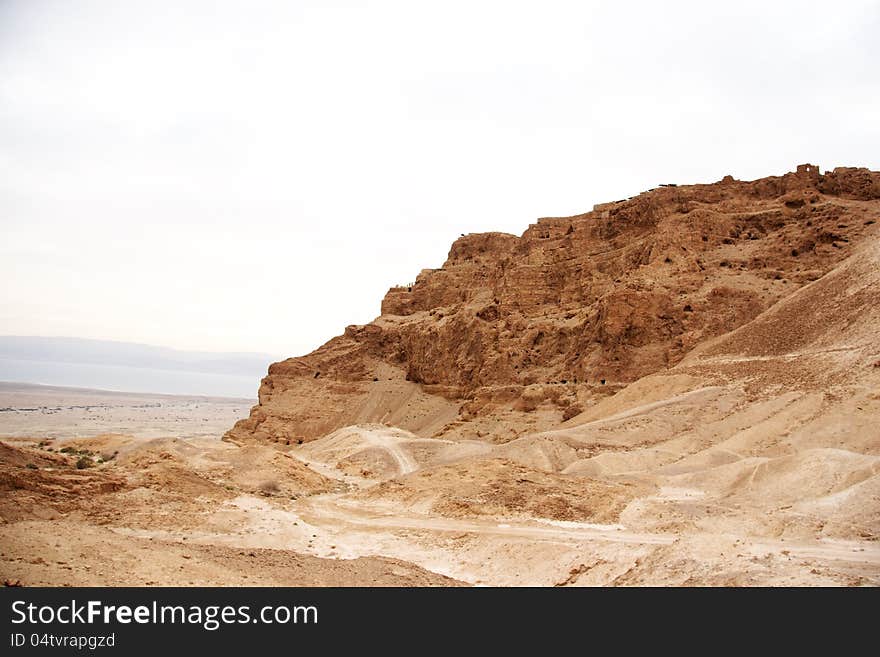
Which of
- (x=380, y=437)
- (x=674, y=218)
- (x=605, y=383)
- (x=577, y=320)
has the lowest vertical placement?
(x=380, y=437)

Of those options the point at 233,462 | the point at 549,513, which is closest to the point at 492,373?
the point at 233,462

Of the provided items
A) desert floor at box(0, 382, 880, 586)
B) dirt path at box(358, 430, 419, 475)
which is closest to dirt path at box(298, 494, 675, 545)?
desert floor at box(0, 382, 880, 586)

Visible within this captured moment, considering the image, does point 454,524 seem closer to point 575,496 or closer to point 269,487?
point 575,496

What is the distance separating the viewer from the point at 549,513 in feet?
61.9

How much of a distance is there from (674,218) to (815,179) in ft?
39.0

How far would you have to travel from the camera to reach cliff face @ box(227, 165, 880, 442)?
39.4 metres

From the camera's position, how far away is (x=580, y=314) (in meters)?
45.5

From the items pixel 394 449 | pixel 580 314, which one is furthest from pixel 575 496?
pixel 580 314

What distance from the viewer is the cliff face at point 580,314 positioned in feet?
129

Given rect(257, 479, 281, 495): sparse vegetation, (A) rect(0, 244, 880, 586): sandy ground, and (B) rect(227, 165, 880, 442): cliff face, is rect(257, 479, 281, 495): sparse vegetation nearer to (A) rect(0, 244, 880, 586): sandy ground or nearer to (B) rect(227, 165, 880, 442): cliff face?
(A) rect(0, 244, 880, 586): sandy ground

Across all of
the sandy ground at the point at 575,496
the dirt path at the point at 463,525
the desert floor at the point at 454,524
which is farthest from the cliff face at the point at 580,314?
the dirt path at the point at 463,525

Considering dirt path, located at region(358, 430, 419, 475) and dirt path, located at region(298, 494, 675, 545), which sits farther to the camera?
dirt path, located at region(358, 430, 419, 475)

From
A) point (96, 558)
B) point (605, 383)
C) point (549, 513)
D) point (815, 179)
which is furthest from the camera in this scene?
point (815, 179)

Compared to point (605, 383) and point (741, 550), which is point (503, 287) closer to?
point (605, 383)
